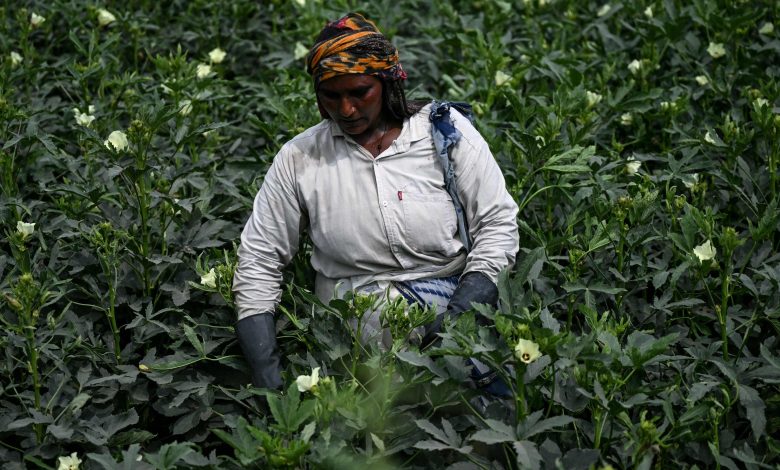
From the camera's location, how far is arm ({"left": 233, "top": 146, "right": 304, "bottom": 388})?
119 inches

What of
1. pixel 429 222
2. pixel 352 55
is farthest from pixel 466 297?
pixel 352 55

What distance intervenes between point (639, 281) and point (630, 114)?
1178mm

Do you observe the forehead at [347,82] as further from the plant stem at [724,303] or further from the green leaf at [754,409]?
the green leaf at [754,409]

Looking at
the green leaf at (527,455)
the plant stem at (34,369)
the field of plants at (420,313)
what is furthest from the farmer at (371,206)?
the green leaf at (527,455)

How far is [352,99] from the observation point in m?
3.04

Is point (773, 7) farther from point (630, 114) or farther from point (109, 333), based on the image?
point (109, 333)

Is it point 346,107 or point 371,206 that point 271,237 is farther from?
point 346,107

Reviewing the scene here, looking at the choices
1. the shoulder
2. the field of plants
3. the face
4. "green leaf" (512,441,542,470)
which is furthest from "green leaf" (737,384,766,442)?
the shoulder

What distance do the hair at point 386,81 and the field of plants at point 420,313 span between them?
0.57 m

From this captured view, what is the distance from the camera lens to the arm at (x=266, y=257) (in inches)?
119

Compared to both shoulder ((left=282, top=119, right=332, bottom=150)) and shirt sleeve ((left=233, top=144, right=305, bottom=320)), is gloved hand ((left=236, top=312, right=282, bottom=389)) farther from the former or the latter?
shoulder ((left=282, top=119, right=332, bottom=150))

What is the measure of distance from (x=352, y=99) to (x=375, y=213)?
1.11ft

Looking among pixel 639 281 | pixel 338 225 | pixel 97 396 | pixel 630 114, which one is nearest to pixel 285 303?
pixel 338 225

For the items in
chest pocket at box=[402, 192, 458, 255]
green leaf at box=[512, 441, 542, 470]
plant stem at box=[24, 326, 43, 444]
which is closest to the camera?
green leaf at box=[512, 441, 542, 470]
